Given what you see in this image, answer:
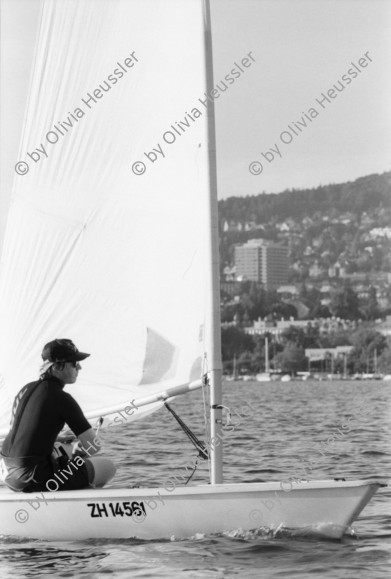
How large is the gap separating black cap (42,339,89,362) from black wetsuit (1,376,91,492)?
150mm

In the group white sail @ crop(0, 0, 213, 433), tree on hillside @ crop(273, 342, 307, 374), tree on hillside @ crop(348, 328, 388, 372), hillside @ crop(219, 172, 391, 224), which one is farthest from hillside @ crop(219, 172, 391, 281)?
white sail @ crop(0, 0, 213, 433)

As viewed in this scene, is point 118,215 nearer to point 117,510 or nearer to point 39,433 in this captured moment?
point 39,433

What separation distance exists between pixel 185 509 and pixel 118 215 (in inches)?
95.8

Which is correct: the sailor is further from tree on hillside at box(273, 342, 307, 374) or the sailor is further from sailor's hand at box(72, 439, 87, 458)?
tree on hillside at box(273, 342, 307, 374)

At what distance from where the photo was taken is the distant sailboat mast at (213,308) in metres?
8.77

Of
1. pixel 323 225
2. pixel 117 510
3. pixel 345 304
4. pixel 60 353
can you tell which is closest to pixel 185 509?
pixel 117 510

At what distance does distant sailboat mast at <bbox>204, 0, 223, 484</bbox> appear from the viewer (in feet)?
28.8

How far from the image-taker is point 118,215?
940 centimetres

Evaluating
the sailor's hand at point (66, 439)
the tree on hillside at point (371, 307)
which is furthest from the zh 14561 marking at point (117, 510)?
the tree on hillside at point (371, 307)

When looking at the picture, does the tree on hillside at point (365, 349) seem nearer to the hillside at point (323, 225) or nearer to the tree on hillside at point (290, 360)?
the tree on hillside at point (290, 360)

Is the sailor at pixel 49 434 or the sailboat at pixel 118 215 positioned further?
the sailboat at pixel 118 215

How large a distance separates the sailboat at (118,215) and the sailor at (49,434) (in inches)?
18.3

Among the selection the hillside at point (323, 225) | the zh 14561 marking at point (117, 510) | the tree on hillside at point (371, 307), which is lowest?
the zh 14561 marking at point (117, 510)

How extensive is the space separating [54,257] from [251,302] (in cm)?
11671
